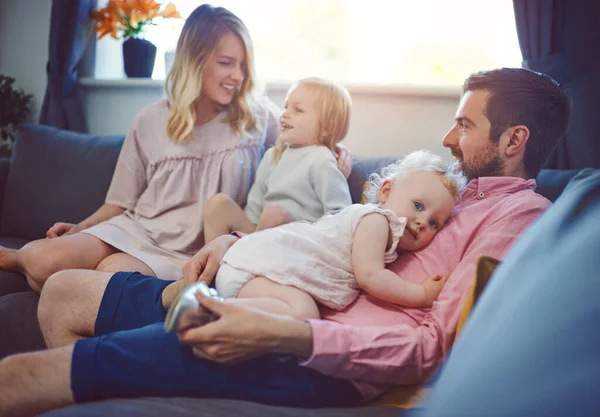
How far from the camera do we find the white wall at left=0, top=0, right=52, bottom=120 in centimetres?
336

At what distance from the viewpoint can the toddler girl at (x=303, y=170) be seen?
1803 millimetres

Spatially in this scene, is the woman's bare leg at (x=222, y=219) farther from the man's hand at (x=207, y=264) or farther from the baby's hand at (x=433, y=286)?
the baby's hand at (x=433, y=286)

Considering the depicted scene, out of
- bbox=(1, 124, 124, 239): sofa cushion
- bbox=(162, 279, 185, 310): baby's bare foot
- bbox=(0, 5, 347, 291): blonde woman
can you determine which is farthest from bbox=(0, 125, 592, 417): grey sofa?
bbox=(162, 279, 185, 310): baby's bare foot

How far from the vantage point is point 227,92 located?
2.07 m

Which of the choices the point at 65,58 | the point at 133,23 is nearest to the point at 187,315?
the point at 133,23

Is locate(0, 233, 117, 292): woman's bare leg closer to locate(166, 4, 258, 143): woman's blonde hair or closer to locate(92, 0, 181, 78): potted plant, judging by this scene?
locate(166, 4, 258, 143): woman's blonde hair

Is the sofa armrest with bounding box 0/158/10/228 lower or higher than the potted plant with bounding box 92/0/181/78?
lower

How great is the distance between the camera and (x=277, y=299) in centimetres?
117

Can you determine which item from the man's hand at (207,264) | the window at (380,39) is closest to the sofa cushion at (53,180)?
the window at (380,39)

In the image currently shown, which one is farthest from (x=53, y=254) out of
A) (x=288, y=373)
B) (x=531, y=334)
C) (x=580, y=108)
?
(x=580, y=108)

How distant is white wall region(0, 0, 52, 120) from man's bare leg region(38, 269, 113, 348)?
2.37 metres

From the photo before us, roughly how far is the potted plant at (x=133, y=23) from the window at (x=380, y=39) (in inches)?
17.2

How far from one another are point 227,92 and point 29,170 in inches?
42.5

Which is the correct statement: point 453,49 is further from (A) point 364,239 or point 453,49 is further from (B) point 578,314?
(B) point 578,314
